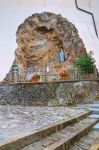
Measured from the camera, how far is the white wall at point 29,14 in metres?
8.28

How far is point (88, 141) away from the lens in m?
4.18

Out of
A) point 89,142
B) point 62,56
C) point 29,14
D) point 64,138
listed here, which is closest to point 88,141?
point 89,142

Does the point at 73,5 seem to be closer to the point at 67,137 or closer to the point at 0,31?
Answer: the point at 0,31

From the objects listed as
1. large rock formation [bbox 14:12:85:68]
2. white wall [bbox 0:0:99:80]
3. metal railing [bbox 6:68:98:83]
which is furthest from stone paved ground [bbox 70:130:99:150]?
large rock formation [bbox 14:12:85:68]

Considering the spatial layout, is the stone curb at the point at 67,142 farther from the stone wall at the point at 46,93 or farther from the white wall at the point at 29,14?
the white wall at the point at 29,14

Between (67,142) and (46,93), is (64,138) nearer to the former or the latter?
(67,142)

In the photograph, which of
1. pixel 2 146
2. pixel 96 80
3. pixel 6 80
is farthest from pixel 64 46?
pixel 2 146

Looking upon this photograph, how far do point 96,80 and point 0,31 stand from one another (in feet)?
11.4

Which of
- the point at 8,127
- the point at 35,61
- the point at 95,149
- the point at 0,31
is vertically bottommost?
the point at 95,149

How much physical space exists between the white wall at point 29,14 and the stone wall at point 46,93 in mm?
1013

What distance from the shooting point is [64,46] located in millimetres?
9211

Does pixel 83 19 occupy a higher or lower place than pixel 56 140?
higher

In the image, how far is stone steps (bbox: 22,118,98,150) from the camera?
11.2ft

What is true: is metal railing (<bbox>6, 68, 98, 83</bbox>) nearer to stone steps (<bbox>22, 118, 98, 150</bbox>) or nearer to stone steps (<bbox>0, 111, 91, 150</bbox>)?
stone steps (<bbox>22, 118, 98, 150</bbox>)
